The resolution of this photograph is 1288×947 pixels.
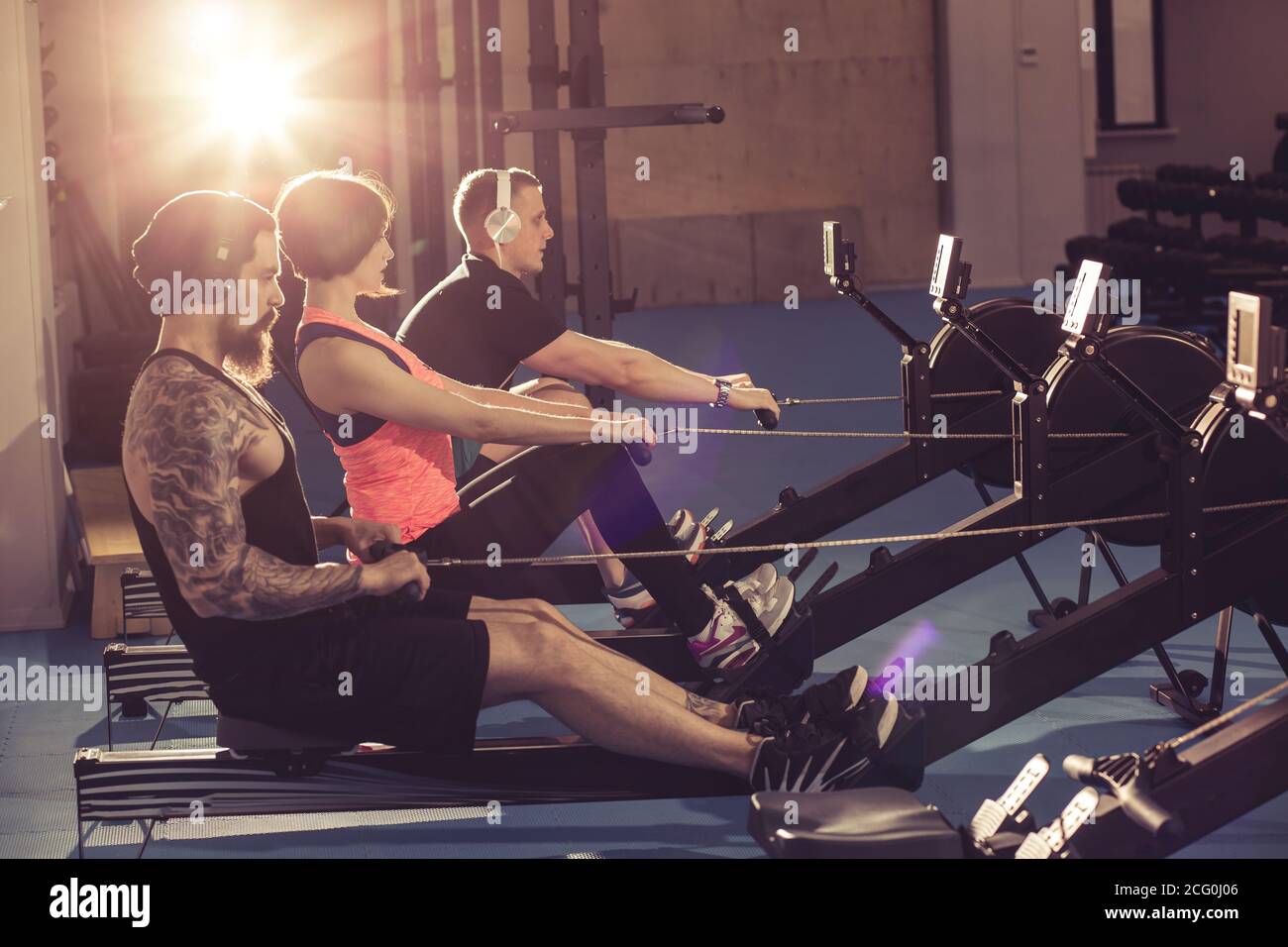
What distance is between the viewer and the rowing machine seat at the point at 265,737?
102 inches

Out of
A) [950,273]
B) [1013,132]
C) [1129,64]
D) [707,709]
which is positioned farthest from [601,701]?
[1129,64]

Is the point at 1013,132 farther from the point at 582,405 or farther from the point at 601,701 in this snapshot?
the point at 601,701

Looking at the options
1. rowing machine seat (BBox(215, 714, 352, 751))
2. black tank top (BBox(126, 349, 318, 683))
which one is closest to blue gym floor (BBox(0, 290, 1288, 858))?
rowing machine seat (BBox(215, 714, 352, 751))

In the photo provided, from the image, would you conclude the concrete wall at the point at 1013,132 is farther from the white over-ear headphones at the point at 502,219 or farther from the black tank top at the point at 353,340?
the black tank top at the point at 353,340

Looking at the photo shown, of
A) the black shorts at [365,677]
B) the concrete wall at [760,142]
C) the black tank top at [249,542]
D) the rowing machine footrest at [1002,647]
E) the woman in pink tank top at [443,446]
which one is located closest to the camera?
the black tank top at [249,542]

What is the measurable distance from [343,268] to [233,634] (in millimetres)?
648

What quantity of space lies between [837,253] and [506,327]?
789 mm

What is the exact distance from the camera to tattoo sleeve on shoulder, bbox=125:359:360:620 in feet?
7.59

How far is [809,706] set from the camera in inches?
108

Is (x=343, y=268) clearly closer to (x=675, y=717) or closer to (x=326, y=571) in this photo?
(x=326, y=571)

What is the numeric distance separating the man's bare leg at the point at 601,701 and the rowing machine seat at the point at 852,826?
25cm

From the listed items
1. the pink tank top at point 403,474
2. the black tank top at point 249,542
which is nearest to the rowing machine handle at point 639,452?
the pink tank top at point 403,474

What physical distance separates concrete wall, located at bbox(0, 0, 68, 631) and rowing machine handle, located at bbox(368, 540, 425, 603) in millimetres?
2261

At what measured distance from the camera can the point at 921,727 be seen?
2729mm
